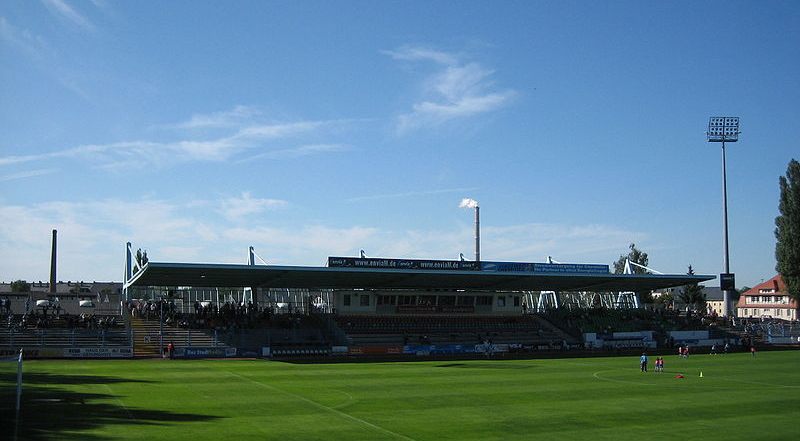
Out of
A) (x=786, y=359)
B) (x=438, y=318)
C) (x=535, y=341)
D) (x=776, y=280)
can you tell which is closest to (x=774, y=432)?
(x=786, y=359)

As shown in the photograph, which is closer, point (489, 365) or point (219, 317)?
point (489, 365)

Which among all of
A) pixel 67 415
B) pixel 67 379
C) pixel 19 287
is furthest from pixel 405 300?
pixel 19 287

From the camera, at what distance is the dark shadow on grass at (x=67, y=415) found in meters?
23.2

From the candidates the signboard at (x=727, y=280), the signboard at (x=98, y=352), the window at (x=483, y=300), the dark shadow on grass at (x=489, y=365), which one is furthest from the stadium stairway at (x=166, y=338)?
the signboard at (x=727, y=280)

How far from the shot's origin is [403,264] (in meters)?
72.9

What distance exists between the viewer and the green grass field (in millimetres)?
25078

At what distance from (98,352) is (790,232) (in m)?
88.0

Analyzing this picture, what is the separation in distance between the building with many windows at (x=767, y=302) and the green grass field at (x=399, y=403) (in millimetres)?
102286

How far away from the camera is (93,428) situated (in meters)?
24.3

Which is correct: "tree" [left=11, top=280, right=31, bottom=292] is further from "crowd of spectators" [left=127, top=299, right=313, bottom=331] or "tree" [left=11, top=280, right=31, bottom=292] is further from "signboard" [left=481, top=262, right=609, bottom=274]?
"signboard" [left=481, top=262, right=609, bottom=274]

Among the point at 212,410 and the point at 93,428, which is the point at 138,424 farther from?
the point at 212,410

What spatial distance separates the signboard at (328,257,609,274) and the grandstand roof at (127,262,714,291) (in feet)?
1.97

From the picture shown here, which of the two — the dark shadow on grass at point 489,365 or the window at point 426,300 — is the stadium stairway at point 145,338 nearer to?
the dark shadow on grass at point 489,365

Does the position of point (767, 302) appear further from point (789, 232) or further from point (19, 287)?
point (19, 287)
